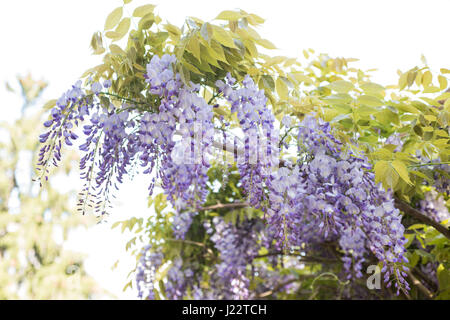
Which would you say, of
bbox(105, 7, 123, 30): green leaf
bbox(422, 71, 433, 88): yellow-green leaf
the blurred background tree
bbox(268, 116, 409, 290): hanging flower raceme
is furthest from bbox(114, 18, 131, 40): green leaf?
the blurred background tree

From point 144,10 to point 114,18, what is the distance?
10 centimetres

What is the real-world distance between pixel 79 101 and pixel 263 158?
1.80 ft

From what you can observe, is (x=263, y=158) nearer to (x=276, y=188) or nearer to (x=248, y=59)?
(x=276, y=188)

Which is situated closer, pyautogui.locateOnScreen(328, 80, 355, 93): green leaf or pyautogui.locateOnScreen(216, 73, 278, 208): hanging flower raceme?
pyautogui.locateOnScreen(216, 73, 278, 208): hanging flower raceme

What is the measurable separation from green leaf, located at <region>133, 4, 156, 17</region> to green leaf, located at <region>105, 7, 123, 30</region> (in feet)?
0.16

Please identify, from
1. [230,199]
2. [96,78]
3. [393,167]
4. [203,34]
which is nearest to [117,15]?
Answer: [96,78]

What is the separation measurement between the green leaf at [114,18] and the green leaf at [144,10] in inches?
1.9

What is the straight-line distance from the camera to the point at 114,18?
113 centimetres

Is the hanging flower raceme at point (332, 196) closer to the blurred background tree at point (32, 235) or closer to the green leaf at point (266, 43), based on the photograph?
the green leaf at point (266, 43)

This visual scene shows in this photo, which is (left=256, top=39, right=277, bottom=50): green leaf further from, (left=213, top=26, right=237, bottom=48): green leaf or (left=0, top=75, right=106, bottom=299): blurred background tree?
(left=0, top=75, right=106, bottom=299): blurred background tree

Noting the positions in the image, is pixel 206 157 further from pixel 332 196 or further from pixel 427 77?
pixel 427 77

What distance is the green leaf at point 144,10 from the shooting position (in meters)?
1.09

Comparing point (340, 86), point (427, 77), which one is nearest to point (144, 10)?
point (340, 86)

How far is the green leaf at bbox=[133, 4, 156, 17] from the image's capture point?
3.57 ft
